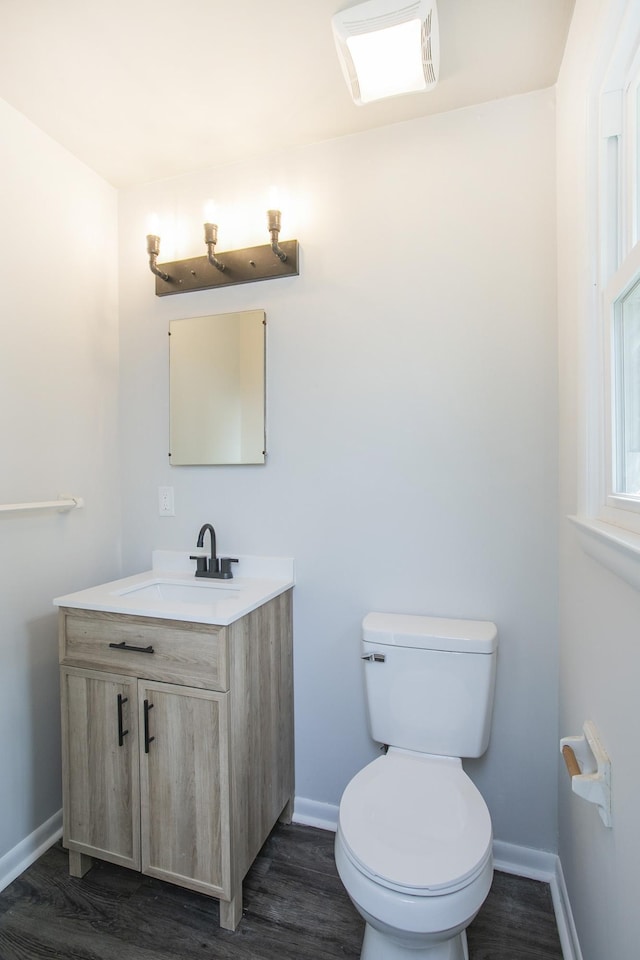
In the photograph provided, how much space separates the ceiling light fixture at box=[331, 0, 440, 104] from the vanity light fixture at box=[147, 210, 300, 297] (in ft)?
1.53

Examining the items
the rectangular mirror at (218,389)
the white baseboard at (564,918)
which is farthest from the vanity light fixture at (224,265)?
the white baseboard at (564,918)

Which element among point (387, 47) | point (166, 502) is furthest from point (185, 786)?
point (387, 47)

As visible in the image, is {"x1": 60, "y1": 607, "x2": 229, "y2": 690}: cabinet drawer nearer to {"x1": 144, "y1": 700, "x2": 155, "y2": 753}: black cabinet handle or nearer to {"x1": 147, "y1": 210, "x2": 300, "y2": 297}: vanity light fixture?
{"x1": 144, "y1": 700, "x2": 155, "y2": 753}: black cabinet handle

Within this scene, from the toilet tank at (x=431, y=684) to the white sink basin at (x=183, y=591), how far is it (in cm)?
55

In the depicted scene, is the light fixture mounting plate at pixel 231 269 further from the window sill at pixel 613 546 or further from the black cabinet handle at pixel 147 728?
the black cabinet handle at pixel 147 728

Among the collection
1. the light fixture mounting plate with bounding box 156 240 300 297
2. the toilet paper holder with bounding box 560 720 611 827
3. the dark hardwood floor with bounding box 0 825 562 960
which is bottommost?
the dark hardwood floor with bounding box 0 825 562 960

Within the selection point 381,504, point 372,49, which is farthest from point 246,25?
point 381,504

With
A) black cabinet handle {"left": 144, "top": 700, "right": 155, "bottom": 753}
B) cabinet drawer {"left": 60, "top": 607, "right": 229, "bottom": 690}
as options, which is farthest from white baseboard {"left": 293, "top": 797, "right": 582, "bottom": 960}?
cabinet drawer {"left": 60, "top": 607, "right": 229, "bottom": 690}

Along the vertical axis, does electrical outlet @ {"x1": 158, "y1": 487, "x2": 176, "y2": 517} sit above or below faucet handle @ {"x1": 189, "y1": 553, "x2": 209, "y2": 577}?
above

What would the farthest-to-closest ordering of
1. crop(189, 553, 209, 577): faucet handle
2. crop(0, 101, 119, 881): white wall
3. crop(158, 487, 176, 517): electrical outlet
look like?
1. crop(158, 487, 176, 517): electrical outlet
2. crop(189, 553, 209, 577): faucet handle
3. crop(0, 101, 119, 881): white wall

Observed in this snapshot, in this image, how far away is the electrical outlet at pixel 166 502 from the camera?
197cm

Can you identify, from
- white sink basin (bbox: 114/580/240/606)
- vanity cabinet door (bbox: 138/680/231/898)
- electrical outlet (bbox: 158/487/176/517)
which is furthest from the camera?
electrical outlet (bbox: 158/487/176/517)

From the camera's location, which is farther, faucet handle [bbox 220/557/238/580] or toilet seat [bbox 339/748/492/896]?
faucet handle [bbox 220/557/238/580]

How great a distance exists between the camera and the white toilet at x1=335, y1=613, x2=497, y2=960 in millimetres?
971
